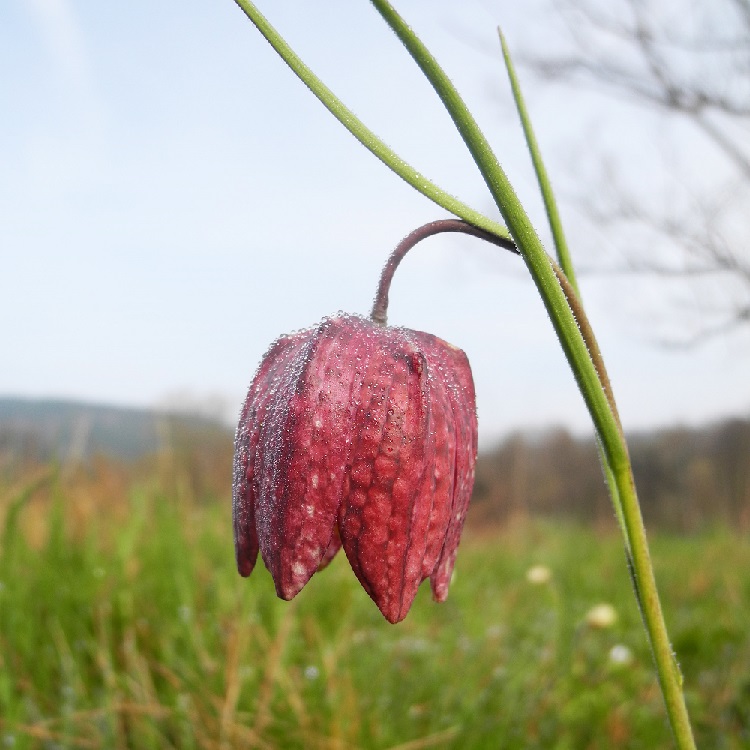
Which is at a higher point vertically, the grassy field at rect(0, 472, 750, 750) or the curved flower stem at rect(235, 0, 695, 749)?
the curved flower stem at rect(235, 0, 695, 749)

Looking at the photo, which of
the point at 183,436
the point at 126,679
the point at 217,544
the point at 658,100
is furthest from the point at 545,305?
the point at 658,100

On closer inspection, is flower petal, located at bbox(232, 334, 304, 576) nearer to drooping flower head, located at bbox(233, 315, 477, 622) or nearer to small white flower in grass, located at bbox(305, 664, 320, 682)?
drooping flower head, located at bbox(233, 315, 477, 622)

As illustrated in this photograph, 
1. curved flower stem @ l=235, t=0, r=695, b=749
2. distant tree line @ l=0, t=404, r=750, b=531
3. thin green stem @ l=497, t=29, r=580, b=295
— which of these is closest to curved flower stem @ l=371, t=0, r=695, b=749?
curved flower stem @ l=235, t=0, r=695, b=749

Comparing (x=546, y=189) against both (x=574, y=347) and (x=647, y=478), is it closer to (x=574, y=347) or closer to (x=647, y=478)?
(x=574, y=347)

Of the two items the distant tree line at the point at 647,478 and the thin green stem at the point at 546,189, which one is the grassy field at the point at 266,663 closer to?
the thin green stem at the point at 546,189

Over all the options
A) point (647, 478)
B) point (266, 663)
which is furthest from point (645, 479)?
point (266, 663)
